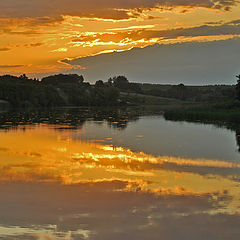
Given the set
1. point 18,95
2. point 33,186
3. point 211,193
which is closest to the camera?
point 211,193

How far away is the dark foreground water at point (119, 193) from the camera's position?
10828 millimetres

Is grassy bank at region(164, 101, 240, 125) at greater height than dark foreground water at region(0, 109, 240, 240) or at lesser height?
greater

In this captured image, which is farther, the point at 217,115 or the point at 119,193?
the point at 217,115

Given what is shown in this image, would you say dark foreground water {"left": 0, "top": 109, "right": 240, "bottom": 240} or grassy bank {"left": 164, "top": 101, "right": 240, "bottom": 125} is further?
grassy bank {"left": 164, "top": 101, "right": 240, "bottom": 125}

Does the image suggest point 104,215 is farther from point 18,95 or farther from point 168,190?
point 18,95

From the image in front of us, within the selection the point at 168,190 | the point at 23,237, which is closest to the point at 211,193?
the point at 168,190

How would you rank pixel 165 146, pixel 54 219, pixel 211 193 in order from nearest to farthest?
1. pixel 54 219
2. pixel 211 193
3. pixel 165 146

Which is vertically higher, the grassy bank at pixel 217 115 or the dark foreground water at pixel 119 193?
the grassy bank at pixel 217 115

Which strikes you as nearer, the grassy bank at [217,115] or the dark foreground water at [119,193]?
the dark foreground water at [119,193]

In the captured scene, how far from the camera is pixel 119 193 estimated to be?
14.4 meters

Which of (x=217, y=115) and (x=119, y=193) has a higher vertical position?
(x=217, y=115)

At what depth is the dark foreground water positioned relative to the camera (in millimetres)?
10828

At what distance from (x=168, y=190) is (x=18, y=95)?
119 meters

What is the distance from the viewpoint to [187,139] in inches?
1296
